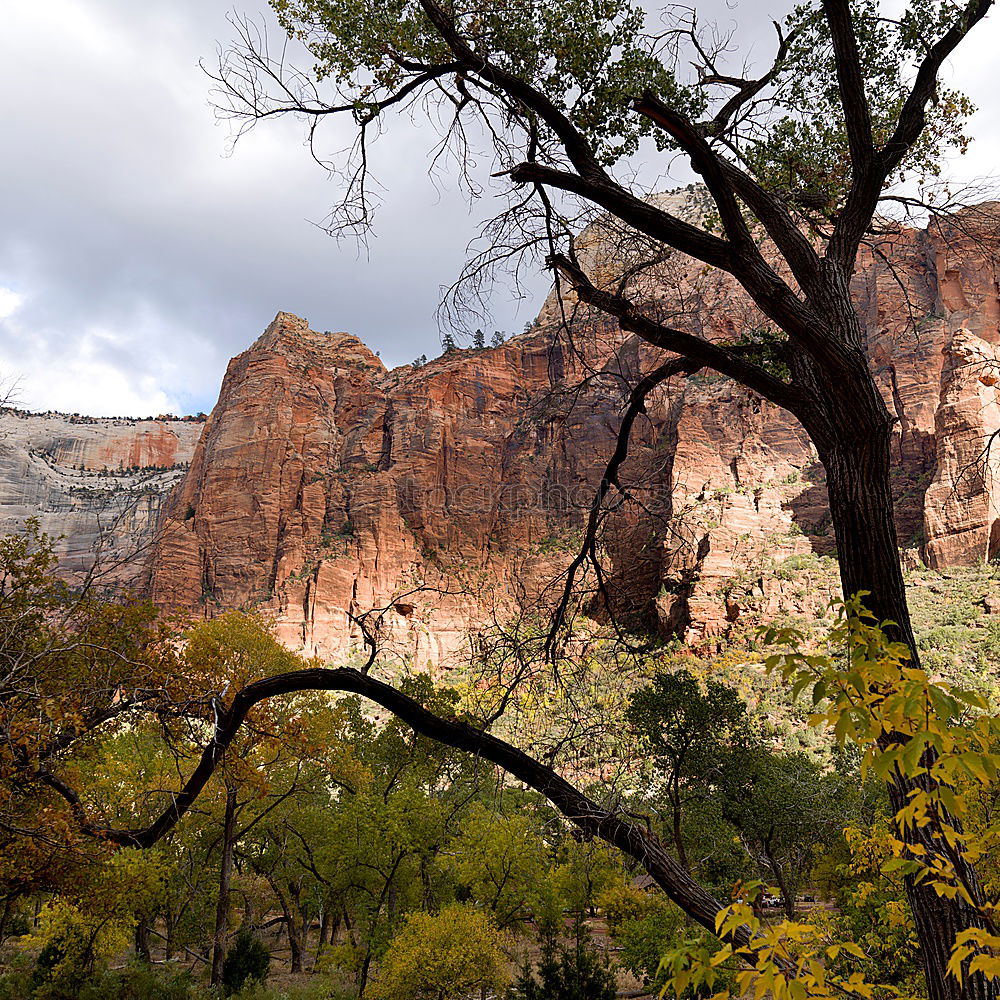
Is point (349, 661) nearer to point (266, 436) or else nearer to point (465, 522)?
point (465, 522)

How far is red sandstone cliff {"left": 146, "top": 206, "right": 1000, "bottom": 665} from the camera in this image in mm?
52812

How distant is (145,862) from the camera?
50.4 feet

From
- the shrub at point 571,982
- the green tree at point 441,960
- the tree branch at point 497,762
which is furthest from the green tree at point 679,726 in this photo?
the tree branch at point 497,762

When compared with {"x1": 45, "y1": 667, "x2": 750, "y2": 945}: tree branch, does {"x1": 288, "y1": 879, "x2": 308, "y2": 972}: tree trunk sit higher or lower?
lower

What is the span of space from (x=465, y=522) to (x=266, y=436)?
21.2 meters

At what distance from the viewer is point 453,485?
6988 centimetres

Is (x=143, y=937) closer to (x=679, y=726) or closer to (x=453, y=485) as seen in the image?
(x=679, y=726)

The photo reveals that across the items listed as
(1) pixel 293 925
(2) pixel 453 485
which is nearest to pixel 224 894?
(1) pixel 293 925

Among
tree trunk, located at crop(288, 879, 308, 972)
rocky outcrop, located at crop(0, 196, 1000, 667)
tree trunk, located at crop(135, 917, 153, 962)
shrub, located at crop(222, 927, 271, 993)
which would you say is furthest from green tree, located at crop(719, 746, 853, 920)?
rocky outcrop, located at crop(0, 196, 1000, 667)

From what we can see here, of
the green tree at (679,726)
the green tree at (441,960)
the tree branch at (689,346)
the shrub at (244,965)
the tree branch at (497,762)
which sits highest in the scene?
the tree branch at (689,346)

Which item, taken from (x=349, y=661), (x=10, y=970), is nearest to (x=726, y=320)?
(x=10, y=970)

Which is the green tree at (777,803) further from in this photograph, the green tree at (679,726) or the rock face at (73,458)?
the rock face at (73,458)

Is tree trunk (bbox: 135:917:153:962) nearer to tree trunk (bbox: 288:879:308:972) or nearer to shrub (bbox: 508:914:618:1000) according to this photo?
tree trunk (bbox: 288:879:308:972)

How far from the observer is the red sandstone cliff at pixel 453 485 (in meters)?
52.8
